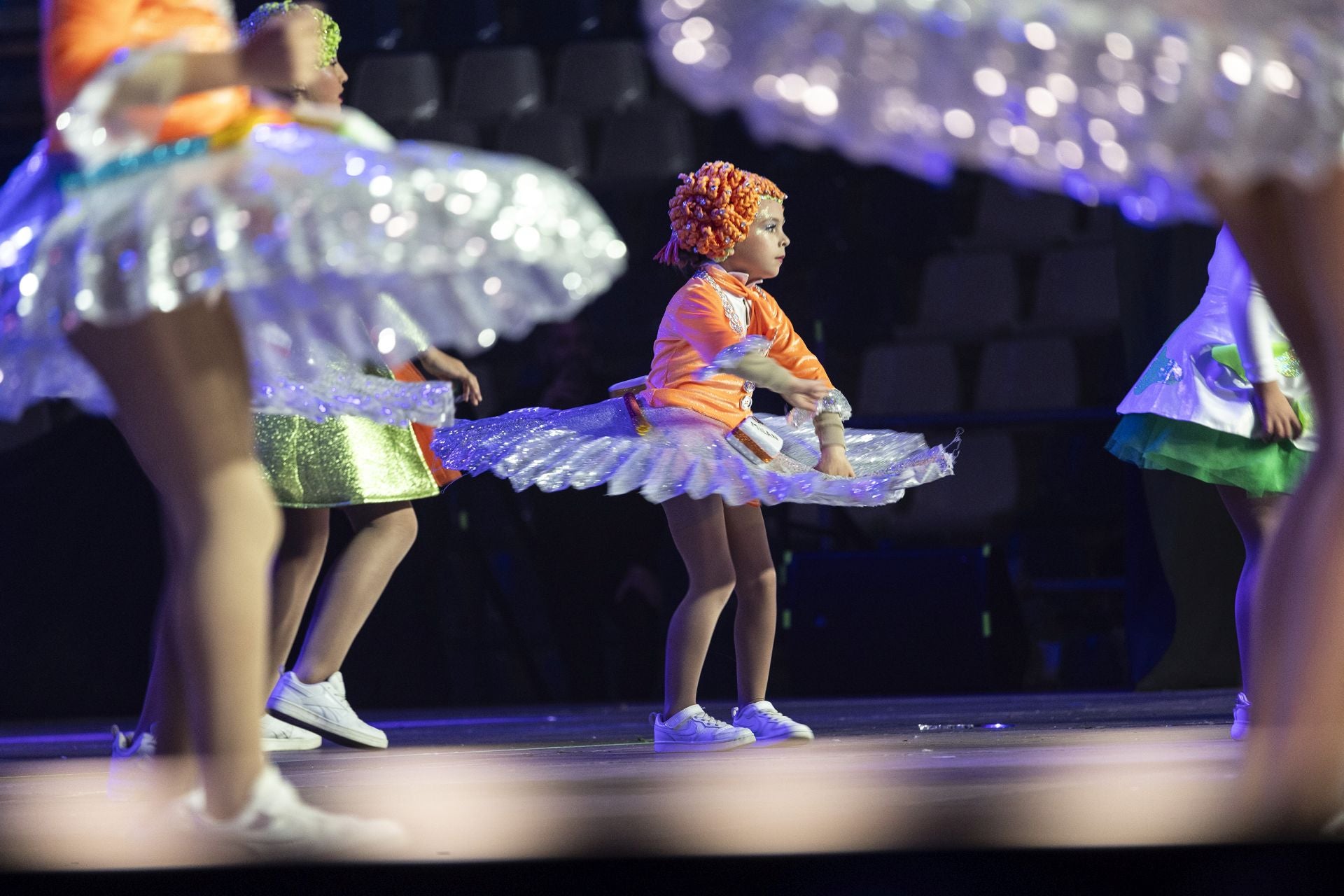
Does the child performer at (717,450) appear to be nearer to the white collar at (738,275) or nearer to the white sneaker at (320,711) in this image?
the white collar at (738,275)

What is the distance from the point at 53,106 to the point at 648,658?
3.65m

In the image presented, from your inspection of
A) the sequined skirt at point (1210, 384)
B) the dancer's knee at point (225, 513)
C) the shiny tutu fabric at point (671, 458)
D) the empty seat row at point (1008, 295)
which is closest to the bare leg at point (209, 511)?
the dancer's knee at point (225, 513)

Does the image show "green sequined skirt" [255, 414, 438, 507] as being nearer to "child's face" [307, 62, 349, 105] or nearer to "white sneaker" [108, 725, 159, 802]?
"child's face" [307, 62, 349, 105]

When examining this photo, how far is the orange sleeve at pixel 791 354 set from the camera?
3131 mm

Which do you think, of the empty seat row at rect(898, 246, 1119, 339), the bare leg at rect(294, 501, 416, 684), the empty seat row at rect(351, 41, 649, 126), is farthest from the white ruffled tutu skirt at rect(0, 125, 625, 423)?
the empty seat row at rect(351, 41, 649, 126)

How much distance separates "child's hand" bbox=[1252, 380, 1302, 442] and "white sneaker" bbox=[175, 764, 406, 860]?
1.79 metres

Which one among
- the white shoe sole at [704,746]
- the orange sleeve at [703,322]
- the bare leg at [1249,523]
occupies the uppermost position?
the orange sleeve at [703,322]

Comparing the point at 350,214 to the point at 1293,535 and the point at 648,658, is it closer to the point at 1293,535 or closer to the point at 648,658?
the point at 1293,535

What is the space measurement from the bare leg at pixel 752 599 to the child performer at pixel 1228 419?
72 cm

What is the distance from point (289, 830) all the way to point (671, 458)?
170 cm

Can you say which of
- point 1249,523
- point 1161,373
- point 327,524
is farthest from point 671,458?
point 1249,523

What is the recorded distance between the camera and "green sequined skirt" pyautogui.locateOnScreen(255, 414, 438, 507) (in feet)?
10.2

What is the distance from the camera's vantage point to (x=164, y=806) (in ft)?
5.21

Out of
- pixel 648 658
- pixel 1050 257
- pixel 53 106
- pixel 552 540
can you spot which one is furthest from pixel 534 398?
pixel 53 106
